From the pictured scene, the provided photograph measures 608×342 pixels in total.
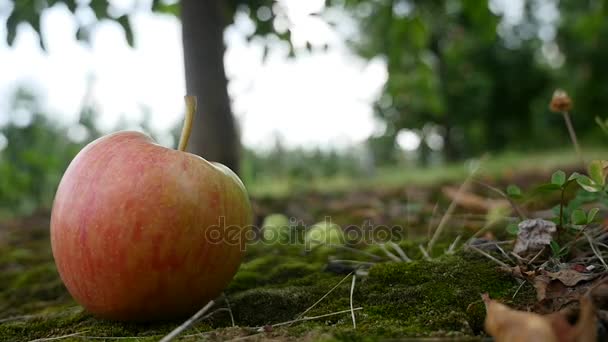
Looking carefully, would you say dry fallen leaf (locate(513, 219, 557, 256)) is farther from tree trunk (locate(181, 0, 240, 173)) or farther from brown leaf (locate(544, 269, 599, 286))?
tree trunk (locate(181, 0, 240, 173))

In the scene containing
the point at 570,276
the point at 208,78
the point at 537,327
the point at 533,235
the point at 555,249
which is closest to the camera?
the point at 537,327

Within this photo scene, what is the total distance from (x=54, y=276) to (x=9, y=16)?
109 centimetres

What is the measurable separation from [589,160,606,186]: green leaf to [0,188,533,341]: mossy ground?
351 mm

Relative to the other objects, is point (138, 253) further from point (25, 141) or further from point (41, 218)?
point (25, 141)

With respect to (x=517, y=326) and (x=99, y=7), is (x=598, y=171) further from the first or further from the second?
(x=99, y=7)

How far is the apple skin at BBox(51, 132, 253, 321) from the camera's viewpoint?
127cm

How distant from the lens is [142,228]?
4.15 feet

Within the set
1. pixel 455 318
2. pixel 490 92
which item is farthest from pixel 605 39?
pixel 455 318

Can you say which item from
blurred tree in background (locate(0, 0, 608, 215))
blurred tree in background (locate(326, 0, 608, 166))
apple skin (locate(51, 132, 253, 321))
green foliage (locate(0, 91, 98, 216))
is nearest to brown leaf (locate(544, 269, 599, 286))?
apple skin (locate(51, 132, 253, 321))

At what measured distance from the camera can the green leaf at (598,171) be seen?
1342 mm

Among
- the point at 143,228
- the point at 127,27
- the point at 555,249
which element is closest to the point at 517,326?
the point at 555,249

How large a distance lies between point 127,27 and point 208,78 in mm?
563

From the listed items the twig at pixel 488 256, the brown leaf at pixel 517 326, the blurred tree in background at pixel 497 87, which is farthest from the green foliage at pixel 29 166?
the blurred tree in background at pixel 497 87

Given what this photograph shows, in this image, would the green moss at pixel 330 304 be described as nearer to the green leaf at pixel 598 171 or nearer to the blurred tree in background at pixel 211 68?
the green leaf at pixel 598 171
